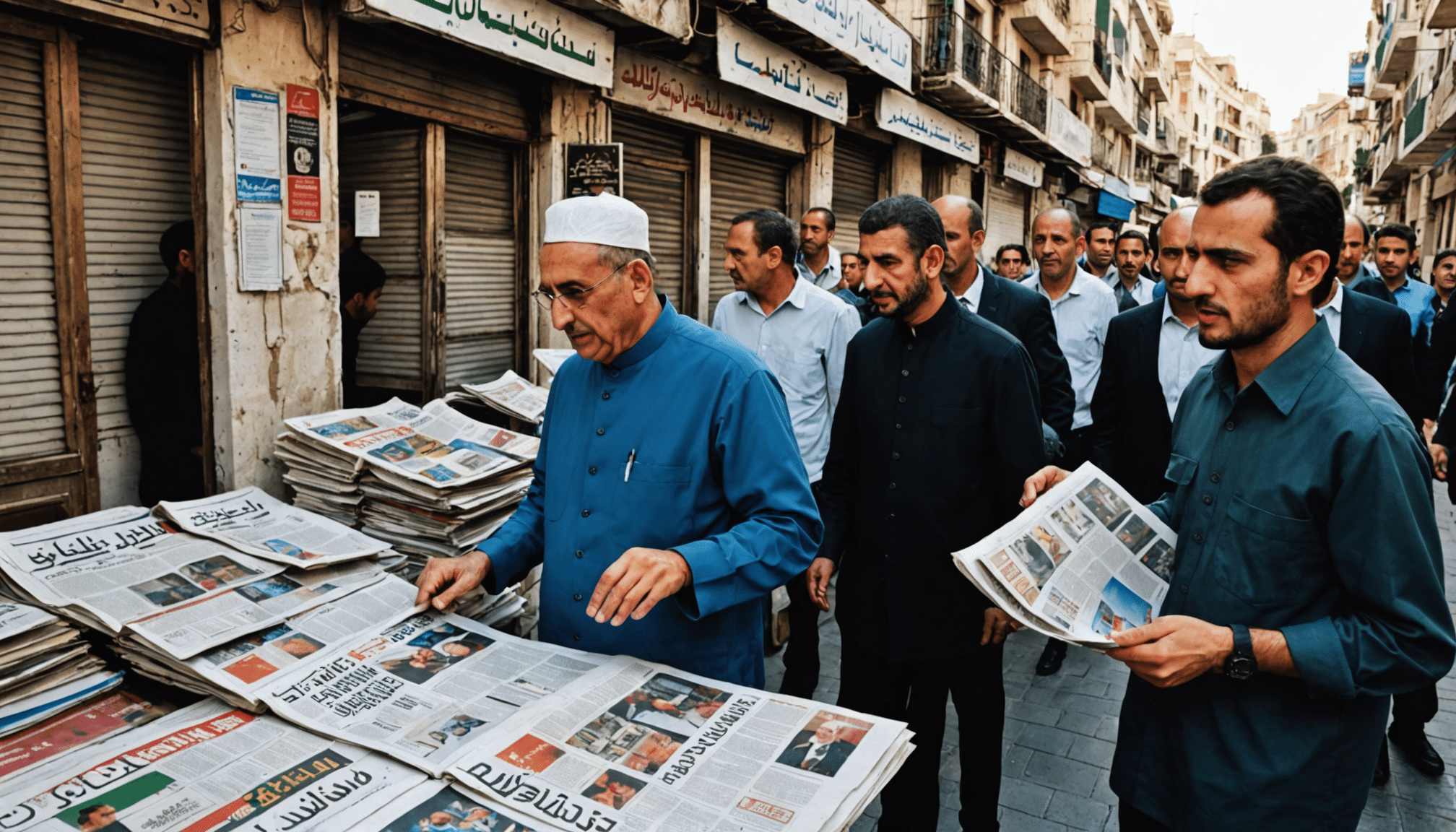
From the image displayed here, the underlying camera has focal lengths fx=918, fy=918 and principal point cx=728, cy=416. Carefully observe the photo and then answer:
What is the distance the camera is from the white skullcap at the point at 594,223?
2072 mm

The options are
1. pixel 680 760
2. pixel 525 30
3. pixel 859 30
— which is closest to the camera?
pixel 680 760

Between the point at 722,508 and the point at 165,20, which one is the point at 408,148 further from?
the point at 722,508

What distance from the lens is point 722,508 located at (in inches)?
85.0

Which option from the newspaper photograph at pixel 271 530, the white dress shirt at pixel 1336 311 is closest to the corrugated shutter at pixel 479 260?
the newspaper photograph at pixel 271 530

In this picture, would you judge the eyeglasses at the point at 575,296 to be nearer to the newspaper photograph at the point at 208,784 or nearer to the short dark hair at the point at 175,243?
the newspaper photograph at the point at 208,784

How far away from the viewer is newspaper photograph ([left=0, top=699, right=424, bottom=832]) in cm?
162

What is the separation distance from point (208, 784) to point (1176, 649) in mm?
1791

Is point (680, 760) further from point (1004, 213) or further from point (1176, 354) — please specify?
point (1004, 213)

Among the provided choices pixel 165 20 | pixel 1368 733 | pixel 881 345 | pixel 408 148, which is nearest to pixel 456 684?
pixel 881 345

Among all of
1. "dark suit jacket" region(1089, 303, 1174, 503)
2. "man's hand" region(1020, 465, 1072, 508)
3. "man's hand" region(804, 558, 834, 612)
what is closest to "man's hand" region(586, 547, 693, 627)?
"man's hand" region(1020, 465, 1072, 508)

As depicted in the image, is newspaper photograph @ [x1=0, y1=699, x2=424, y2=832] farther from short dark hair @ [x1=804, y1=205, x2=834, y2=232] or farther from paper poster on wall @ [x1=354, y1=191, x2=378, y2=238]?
short dark hair @ [x1=804, y1=205, x2=834, y2=232]

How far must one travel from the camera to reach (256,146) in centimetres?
394

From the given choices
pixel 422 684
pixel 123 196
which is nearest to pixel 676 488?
pixel 422 684

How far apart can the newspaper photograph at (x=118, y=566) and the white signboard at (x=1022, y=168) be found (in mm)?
16151
